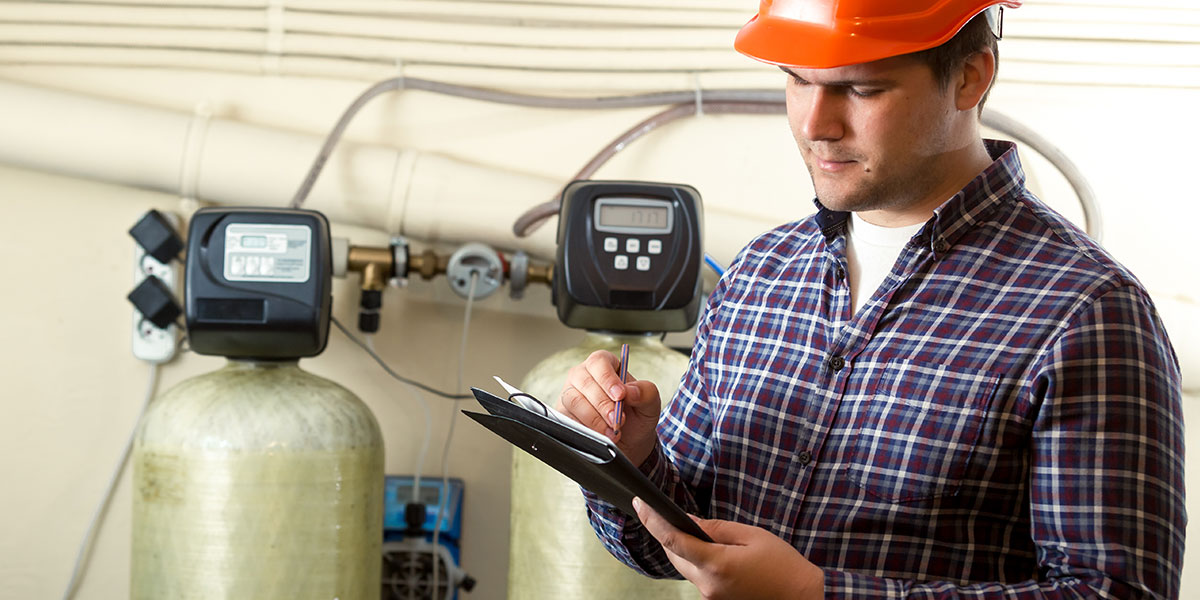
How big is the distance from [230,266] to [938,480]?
107 centimetres

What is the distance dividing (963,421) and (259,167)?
1.35m

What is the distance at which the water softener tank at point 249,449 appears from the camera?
4.88ft

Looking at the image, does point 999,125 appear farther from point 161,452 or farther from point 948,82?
point 161,452

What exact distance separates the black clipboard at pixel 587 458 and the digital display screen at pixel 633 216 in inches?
27.8

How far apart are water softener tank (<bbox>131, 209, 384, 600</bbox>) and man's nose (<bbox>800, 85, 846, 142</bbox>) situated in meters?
0.87

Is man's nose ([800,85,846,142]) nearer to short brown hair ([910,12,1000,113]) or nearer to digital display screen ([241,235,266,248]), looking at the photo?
short brown hair ([910,12,1000,113])

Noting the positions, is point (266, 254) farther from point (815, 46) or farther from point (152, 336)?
point (815, 46)

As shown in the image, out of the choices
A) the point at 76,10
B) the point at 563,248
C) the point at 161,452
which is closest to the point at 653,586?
the point at 563,248

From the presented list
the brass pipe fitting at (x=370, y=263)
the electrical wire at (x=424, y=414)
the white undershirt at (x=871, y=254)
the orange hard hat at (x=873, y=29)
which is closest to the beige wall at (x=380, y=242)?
the electrical wire at (x=424, y=414)

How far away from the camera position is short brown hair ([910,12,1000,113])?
0.88 m

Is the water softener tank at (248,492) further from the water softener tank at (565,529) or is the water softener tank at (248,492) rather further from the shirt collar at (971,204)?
the shirt collar at (971,204)

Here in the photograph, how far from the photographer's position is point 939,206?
92 cm

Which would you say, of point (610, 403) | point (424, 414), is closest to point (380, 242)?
point (424, 414)

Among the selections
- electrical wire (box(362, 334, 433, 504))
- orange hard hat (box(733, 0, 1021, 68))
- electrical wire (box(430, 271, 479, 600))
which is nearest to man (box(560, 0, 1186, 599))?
orange hard hat (box(733, 0, 1021, 68))
